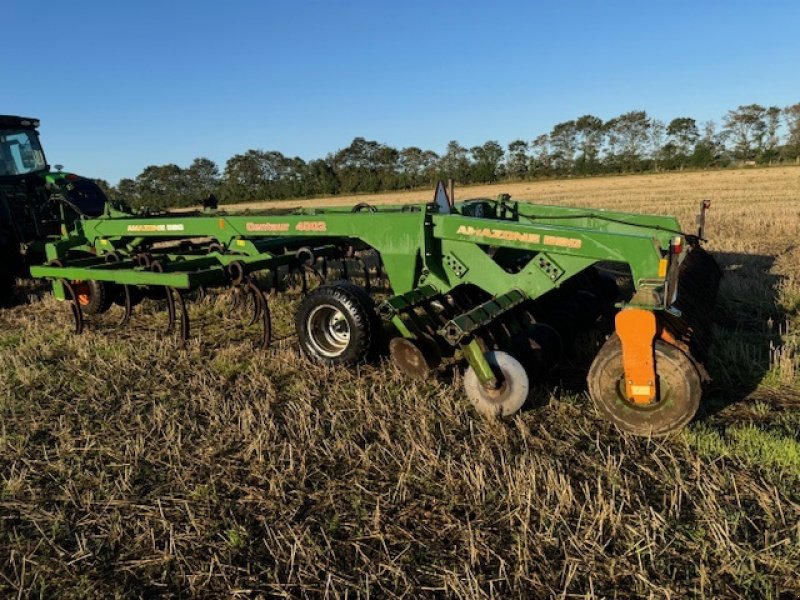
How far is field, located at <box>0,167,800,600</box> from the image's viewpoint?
224 centimetres

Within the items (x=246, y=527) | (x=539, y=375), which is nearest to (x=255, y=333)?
(x=539, y=375)

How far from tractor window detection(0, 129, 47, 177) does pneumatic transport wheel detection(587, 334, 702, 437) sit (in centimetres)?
863

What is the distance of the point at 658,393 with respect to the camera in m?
3.13

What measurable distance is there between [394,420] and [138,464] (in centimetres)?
149

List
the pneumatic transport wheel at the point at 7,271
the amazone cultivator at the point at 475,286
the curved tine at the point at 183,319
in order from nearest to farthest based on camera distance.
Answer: the amazone cultivator at the point at 475,286, the curved tine at the point at 183,319, the pneumatic transport wheel at the point at 7,271

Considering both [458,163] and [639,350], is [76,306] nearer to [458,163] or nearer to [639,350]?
[639,350]

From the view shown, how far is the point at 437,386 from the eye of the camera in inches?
162

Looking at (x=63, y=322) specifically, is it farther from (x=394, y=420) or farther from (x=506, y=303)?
(x=506, y=303)

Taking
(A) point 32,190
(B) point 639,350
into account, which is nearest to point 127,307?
(A) point 32,190

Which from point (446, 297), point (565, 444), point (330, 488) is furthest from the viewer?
point (446, 297)

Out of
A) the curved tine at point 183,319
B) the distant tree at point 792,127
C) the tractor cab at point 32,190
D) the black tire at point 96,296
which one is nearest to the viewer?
the curved tine at point 183,319

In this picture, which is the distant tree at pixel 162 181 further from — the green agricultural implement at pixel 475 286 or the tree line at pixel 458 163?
the green agricultural implement at pixel 475 286

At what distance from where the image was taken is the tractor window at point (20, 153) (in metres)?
8.26

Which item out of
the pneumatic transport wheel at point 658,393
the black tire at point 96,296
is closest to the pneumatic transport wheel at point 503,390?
the pneumatic transport wheel at point 658,393
